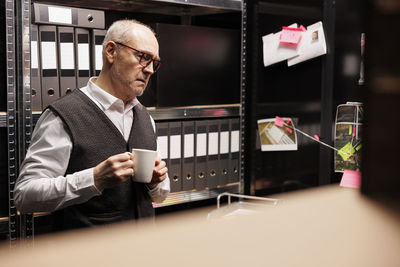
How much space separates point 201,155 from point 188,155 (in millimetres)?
76

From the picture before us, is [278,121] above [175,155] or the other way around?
above

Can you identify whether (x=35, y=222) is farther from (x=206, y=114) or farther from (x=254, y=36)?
(x=254, y=36)

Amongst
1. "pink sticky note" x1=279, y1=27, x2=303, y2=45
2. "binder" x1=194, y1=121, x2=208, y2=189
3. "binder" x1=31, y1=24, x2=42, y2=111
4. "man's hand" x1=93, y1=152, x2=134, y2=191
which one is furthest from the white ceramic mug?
"pink sticky note" x1=279, y1=27, x2=303, y2=45

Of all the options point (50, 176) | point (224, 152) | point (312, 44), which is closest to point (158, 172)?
point (50, 176)

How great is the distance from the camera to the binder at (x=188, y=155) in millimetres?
2268

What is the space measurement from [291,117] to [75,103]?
3.62ft

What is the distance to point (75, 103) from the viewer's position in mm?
1585

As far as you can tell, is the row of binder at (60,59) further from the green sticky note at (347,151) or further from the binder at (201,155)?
the green sticky note at (347,151)

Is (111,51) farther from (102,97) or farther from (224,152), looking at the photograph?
(224,152)

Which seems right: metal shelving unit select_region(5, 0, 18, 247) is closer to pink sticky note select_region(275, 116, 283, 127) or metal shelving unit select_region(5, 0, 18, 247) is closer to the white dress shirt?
the white dress shirt

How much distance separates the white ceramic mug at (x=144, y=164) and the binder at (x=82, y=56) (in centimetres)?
60

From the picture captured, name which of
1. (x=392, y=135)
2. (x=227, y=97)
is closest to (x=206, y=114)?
(x=227, y=97)

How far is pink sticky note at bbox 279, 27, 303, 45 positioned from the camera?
2.23 m

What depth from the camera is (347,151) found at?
2057 millimetres
